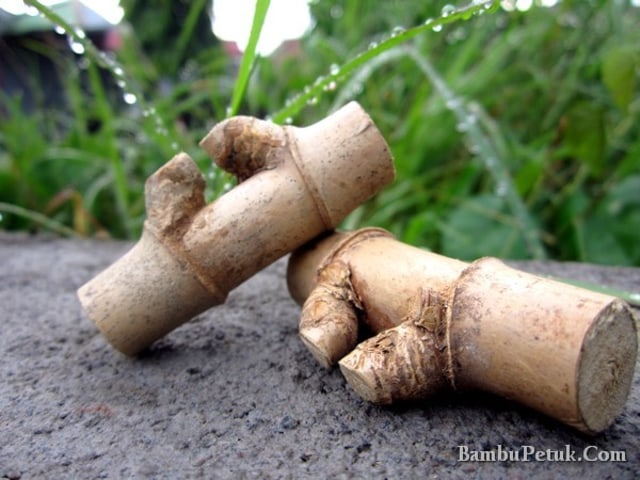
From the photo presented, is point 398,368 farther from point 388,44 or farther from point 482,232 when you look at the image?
point 482,232

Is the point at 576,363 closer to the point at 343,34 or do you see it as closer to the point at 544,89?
the point at 544,89

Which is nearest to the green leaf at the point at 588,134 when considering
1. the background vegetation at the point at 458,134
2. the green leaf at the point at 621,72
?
the background vegetation at the point at 458,134

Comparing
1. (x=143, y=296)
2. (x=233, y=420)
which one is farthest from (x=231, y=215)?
(x=233, y=420)

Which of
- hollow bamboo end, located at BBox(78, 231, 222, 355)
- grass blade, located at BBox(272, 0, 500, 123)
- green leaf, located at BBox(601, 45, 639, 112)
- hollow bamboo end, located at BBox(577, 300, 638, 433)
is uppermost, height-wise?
grass blade, located at BBox(272, 0, 500, 123)

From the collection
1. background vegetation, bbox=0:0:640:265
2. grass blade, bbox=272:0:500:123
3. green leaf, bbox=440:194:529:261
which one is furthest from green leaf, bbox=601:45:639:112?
grass blade, bbox=272:0:500:123

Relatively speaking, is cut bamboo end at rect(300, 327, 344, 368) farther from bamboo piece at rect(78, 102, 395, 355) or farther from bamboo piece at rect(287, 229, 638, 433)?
bamboo piece at rect(78, 102, 395, 355)

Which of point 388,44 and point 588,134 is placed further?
point 588,134
